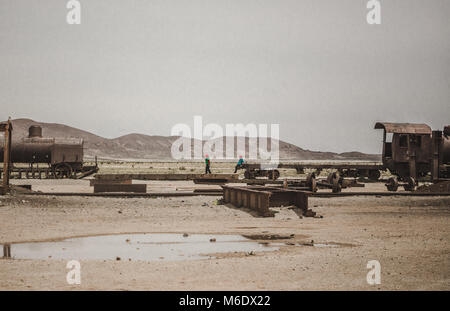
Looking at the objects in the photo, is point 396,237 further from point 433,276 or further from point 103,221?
point 103,221

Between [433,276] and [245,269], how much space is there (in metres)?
2.85

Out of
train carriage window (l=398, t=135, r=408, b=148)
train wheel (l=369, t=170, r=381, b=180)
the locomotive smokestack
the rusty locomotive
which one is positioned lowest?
train wheel (l=369, t=170, r=381, b=180)

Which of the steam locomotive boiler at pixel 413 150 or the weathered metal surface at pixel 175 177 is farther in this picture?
the steam locomotive boiler at pixel 413 150

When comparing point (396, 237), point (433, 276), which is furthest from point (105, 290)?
point (396, 237)

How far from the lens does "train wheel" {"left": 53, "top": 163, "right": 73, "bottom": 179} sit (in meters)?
37.2

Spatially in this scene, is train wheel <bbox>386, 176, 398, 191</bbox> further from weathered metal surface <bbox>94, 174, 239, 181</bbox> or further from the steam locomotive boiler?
weathered metal surface <bbox>94, 174, 239, 181</bbox>

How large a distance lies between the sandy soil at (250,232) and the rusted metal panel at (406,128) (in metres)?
11.4

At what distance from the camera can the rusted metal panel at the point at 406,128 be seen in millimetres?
31500

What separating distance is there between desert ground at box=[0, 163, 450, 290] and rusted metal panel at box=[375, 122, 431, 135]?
11.2m

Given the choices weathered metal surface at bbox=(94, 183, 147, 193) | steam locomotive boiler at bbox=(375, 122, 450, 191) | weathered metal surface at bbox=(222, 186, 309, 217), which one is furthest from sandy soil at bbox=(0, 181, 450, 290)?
steam locomotive boiler at bbox=(375, 122, 450, 191)

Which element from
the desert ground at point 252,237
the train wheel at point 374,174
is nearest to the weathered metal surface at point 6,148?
Answer: the desert ground at point 252,237

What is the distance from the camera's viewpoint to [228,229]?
12875mm

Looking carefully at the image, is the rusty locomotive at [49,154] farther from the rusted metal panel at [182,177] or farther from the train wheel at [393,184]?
the train wheel at [393,184]
